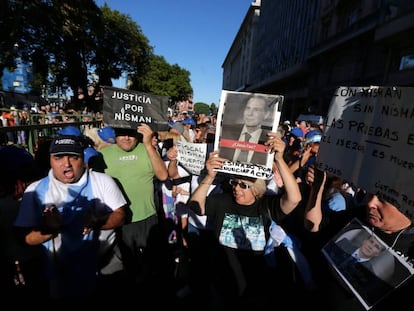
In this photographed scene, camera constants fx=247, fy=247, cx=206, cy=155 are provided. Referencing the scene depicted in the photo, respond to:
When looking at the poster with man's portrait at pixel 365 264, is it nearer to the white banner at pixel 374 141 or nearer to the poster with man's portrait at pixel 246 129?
the white banner at pixel 374 141

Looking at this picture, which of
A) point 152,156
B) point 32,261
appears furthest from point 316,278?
point 32,261

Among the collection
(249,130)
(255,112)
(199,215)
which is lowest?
(199,215)

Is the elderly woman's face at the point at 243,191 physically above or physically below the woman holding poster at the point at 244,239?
above

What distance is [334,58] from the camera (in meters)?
17.5

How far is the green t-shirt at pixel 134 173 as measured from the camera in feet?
9.02

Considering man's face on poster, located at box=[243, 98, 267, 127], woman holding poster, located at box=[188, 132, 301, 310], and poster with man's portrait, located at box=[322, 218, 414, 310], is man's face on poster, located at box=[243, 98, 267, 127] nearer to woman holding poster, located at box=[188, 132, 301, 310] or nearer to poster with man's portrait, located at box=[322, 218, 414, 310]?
woman holding poster, located at box=[188, 132, 301, 310]

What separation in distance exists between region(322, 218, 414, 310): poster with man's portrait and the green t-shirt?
195cm

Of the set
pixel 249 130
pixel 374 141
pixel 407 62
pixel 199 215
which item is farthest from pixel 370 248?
pixel 407 62

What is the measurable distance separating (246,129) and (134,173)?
1.41m

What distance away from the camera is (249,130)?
2.07 metres

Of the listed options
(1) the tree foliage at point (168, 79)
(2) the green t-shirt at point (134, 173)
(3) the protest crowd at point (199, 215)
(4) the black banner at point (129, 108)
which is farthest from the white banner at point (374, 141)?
(1) the tree foliage at point (168, 79)

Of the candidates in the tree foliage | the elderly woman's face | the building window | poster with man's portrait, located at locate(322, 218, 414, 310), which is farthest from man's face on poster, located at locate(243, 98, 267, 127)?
the tree foliage

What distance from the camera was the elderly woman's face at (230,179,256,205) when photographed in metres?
2.13

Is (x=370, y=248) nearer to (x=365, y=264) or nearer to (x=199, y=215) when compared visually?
(x=365, y=264)
